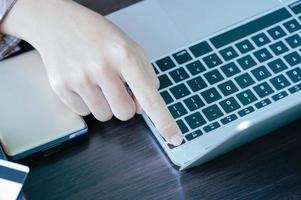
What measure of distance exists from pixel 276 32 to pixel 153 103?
0.63 feet

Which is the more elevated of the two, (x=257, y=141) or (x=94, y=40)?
(x=94, y=40)

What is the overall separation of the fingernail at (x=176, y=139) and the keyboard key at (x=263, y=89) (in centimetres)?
10

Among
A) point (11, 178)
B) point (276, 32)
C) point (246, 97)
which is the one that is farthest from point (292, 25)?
Result: point (11, 178)

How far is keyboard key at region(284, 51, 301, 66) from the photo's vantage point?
61cm

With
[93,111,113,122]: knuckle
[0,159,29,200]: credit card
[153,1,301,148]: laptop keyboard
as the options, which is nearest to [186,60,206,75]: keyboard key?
[153,1,301,148]: laptop keyboard

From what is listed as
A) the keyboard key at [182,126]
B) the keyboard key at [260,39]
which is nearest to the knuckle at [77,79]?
the keyboard key at [182,126]

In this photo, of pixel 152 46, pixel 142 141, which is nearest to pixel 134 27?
pixel 152 46

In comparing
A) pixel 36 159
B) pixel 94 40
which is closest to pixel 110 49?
pixel 94 40

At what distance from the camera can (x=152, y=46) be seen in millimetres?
611

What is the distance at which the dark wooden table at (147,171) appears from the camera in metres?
0.54

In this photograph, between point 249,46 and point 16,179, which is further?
point 249,46

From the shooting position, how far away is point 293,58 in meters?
0.61

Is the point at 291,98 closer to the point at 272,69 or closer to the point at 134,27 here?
the point at 272,69

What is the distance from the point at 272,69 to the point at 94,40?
0.66ft
